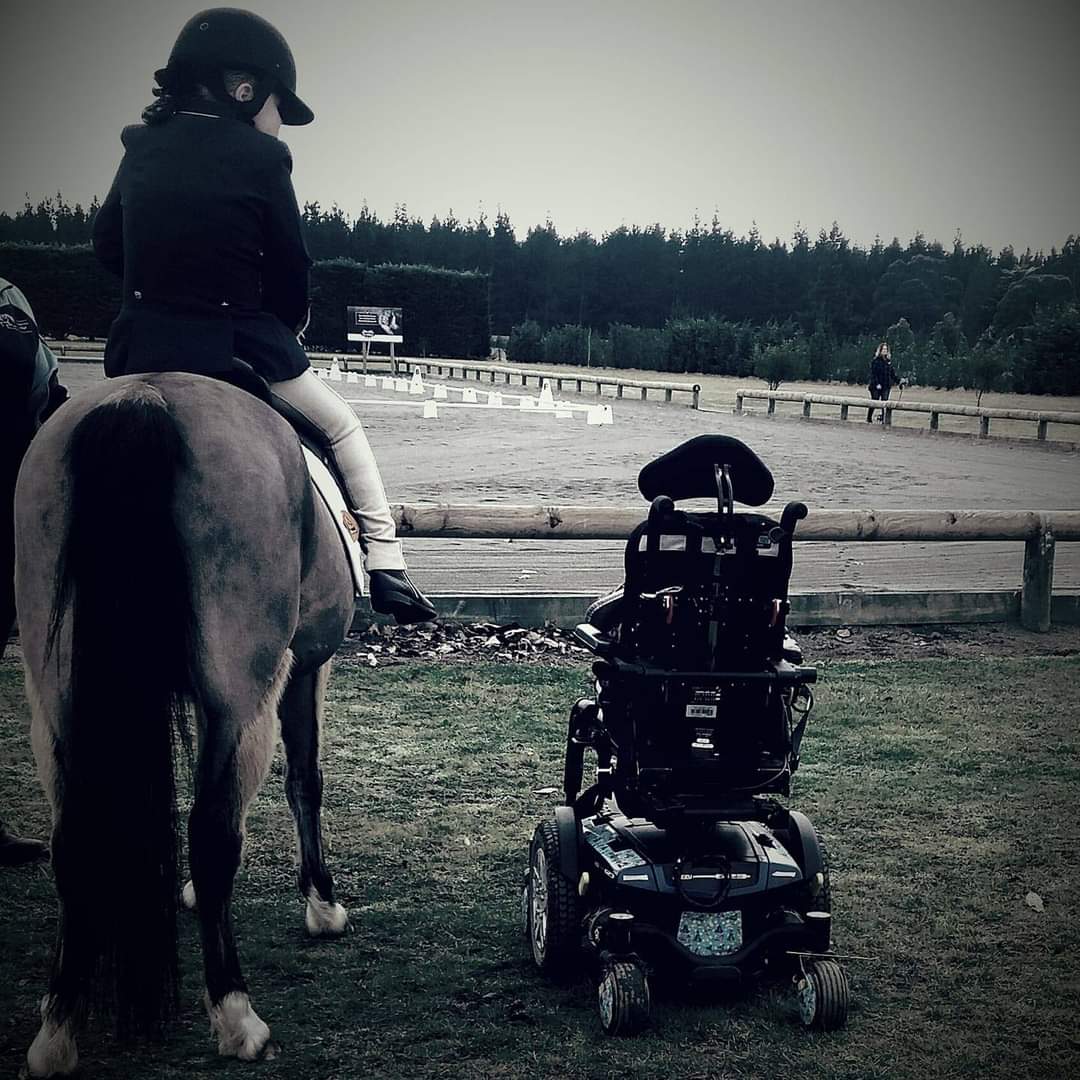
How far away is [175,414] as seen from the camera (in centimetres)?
280

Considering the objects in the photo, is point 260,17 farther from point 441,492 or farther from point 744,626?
→ point 441,492

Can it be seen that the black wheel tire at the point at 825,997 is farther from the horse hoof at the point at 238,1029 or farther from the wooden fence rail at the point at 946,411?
the wooden fence rail at the point at 946,411

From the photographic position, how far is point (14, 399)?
3.94 metres

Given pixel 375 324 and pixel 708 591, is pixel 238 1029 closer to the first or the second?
pixel 708 591

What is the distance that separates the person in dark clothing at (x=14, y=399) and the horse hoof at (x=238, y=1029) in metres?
1.65

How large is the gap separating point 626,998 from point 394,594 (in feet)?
4.87

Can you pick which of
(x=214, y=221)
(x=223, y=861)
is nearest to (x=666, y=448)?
(x=214, y=221)

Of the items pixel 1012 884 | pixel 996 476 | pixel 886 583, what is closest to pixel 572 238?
pixel 996 476

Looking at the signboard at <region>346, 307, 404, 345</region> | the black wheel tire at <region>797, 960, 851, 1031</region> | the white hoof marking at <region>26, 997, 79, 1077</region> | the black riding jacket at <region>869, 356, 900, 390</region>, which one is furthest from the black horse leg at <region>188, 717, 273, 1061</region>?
the signboard at <region>346, 307, 404, 345</region>

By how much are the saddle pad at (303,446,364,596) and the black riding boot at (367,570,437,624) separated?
73 millimetres

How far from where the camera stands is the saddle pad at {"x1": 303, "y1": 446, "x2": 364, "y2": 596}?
10.9ft

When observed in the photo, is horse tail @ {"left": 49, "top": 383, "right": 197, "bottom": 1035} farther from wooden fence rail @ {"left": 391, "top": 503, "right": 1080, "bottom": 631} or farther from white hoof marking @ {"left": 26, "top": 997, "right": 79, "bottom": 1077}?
wooden fence rail @ {"left": 391, "top": 503, "right": 1080, "bottom": 631}

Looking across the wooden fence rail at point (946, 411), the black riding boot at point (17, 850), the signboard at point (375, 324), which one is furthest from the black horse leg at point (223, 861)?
the signboard at point (375, 324)

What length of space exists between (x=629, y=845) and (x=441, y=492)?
10579 millimetres
